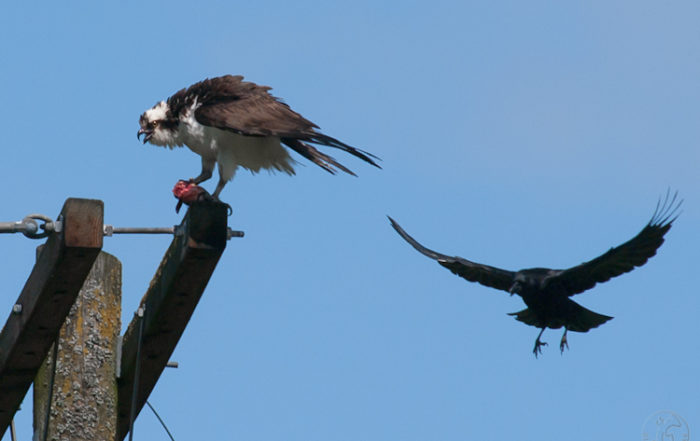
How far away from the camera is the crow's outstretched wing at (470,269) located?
875 cm

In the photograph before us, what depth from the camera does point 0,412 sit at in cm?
538

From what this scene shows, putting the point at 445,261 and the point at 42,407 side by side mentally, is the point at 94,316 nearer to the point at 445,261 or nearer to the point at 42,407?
the point at 42,407

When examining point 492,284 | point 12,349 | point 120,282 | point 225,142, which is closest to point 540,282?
point 492,284

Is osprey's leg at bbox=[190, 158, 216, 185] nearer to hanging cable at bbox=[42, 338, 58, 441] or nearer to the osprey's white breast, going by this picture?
the osprey's white breast

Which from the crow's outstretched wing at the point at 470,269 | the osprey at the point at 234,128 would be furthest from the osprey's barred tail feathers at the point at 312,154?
the crow's outstretched wing at the point at 470,269

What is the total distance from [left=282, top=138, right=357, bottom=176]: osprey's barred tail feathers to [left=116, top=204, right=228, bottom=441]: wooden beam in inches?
91.1

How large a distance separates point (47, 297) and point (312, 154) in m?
2.97

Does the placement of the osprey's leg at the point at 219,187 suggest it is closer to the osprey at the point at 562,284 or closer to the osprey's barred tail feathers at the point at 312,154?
the osprey's barred tail feathers at the point at 312,154

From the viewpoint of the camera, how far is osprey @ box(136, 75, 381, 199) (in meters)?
7.21

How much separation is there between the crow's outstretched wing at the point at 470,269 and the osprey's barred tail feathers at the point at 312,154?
4.99ft

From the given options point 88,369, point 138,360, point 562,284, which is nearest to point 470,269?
Answer: point 562,284

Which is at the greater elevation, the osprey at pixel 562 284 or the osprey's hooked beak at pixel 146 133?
the osprey's hooked beak at pixel 146 133

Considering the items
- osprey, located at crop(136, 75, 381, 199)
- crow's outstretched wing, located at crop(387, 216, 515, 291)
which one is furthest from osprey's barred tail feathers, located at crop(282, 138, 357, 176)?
crow's outstretched wing, located at crop(387, 216, 515, 291)

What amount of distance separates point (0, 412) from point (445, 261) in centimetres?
429
